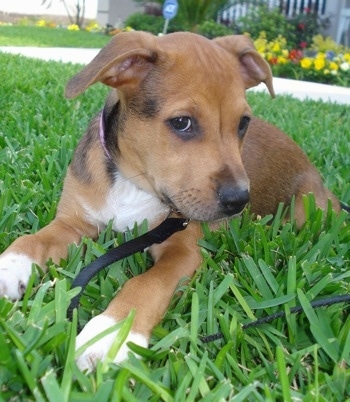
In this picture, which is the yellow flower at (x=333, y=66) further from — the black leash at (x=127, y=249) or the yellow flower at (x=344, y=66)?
the black leash at (x=127, y=249)

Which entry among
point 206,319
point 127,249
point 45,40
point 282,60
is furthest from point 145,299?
point 45,40

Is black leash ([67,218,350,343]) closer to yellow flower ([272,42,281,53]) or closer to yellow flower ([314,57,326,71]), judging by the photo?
yellow flower ([314,57,326,71])

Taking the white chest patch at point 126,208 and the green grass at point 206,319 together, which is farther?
the white chest patch at point 126,208

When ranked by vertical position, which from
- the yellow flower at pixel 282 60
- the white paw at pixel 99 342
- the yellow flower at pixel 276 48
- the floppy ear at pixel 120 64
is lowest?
the yellow flower at pixel 282 60

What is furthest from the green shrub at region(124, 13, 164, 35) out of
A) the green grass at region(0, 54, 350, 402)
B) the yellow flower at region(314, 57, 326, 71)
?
the green grass at region(0, 54, 350, 402)

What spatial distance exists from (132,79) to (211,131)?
0.54 m

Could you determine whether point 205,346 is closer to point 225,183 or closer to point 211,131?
point 225,183

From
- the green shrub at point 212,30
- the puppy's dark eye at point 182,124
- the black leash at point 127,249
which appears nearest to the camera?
the black leash at point 127,249

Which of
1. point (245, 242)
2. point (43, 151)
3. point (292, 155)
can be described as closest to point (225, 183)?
point (245, 242)

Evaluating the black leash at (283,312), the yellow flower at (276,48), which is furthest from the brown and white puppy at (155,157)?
the yellow flower at (276,48)

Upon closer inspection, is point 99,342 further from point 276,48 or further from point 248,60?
point 276,48

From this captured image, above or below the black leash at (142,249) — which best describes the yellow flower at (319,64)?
below

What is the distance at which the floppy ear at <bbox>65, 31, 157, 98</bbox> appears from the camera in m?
2.99

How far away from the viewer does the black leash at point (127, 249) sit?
279 cm
